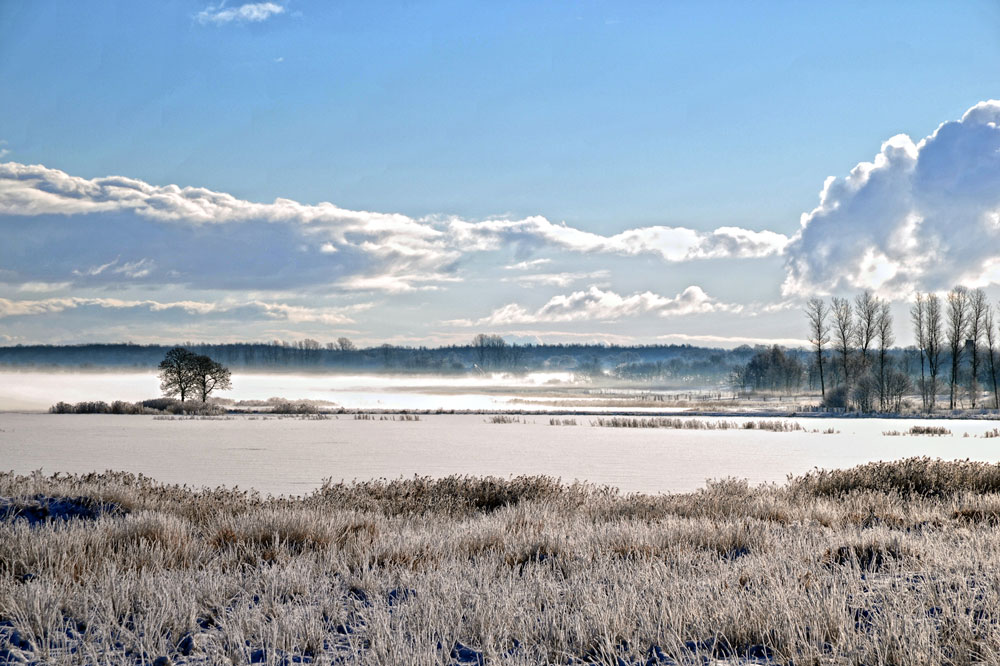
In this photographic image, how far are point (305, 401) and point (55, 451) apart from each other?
5742 cm

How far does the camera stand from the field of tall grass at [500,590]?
4844mm

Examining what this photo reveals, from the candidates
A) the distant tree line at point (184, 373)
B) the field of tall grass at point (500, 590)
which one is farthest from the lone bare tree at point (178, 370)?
the field of tall grass at point (500, 590)

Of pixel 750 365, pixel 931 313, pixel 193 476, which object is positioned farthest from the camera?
pixel 750 365

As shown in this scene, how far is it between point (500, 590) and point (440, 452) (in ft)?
69.7

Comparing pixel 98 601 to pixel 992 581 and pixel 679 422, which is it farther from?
pixel 679 422

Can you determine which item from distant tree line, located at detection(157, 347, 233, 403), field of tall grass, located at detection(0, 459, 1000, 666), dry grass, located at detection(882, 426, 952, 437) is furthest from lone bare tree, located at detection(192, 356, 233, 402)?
field of tall grass, located at detection(0, 459, 1000, 666)

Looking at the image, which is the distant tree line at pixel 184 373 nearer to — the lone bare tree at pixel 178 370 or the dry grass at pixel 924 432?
the lone bare tree at pixel 178 370

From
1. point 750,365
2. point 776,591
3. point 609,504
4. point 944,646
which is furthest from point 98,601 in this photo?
point 750,365

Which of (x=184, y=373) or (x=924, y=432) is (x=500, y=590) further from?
(x=184, y=373)

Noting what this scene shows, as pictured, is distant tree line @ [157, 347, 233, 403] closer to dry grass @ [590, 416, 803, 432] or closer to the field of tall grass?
dry grass @ [590, 416, 803, 432]

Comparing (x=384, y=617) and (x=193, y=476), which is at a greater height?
(x=384, y=617)

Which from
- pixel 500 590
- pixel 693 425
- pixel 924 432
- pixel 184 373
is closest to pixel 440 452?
pixel 500 590

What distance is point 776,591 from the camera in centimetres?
557

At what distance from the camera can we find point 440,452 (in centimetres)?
2723
